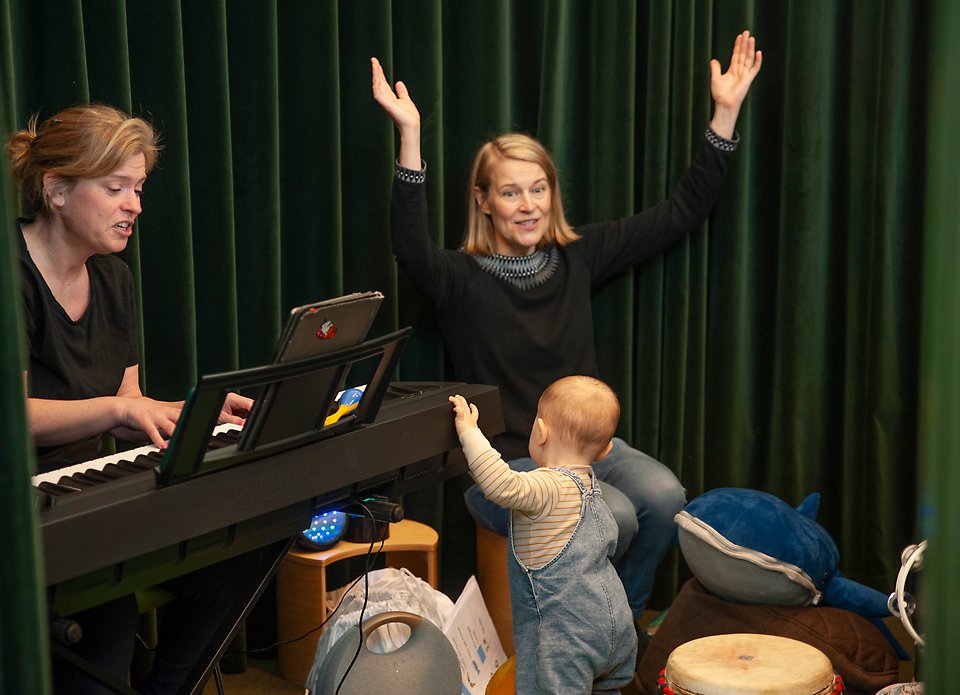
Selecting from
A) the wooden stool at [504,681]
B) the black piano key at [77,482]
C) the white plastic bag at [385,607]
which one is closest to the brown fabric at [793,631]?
the wooden stool at [504,681]

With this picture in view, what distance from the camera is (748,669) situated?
1821mm

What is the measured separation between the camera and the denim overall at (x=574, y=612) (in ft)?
6.68

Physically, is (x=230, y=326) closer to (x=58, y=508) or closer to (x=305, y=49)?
(x=305, y=49)

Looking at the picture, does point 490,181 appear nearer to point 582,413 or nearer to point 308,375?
point 582,413

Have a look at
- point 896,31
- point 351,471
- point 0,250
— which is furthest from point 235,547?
point 896,31

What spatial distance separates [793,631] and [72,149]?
1.73 m

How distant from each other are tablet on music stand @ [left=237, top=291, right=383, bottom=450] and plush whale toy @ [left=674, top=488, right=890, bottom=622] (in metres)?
1.10

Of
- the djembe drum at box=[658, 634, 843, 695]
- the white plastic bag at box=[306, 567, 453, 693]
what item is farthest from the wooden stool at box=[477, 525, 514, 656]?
the djembe drum at box=[658, 634, 843, 695]

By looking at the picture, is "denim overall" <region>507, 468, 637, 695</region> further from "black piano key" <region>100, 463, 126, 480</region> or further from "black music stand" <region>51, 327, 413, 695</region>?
"black piano key" <region>100, 463, 126, 480</region>

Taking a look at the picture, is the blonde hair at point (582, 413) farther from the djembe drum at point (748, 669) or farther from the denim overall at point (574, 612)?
the djembe drum at point (748, 669)

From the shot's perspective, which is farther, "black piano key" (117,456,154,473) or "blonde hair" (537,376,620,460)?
"blonde hair" (537,376,620,460)

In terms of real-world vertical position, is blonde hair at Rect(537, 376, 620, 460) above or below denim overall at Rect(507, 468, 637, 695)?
above

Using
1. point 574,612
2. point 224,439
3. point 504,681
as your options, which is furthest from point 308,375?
point 504,681

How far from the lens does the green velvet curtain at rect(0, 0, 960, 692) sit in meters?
2.46
